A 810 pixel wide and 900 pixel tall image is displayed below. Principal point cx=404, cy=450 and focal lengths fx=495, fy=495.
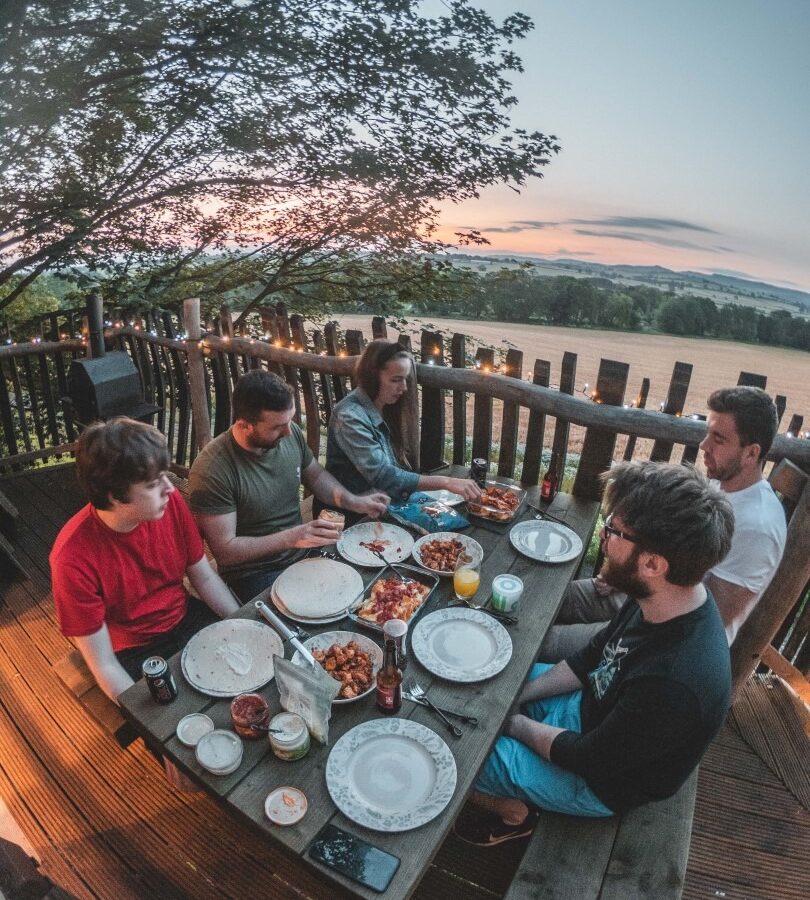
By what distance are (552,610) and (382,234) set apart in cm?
786

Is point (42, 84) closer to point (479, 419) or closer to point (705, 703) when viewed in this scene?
point (479, 419)

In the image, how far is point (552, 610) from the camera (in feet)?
7.56

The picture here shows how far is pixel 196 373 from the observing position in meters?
5.18

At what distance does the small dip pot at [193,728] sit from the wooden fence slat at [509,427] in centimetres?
266

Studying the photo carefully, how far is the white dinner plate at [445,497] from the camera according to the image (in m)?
3.13

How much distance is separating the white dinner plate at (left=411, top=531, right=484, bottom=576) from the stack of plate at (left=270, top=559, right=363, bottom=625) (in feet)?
1.12

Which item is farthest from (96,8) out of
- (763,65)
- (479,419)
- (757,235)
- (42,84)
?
(757,235)

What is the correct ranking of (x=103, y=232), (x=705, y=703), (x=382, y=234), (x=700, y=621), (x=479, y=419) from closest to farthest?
(x=705, y=703) < (x=700, y=621) < (x=479, y=419) < (x=103, y=232) < (x=382, y=234)

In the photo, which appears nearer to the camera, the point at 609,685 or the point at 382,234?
the point at 609,685

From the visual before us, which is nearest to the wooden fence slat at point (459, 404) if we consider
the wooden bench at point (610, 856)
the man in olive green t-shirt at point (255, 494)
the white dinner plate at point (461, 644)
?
the man in olive green t-shirt at point (255, 494)

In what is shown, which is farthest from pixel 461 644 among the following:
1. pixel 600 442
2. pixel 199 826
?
pixel 600 442

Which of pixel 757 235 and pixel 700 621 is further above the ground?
pixel 757 235

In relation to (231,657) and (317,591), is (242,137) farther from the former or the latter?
(231,657)

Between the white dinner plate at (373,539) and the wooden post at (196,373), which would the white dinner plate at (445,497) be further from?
the wooden post at (196,373)
